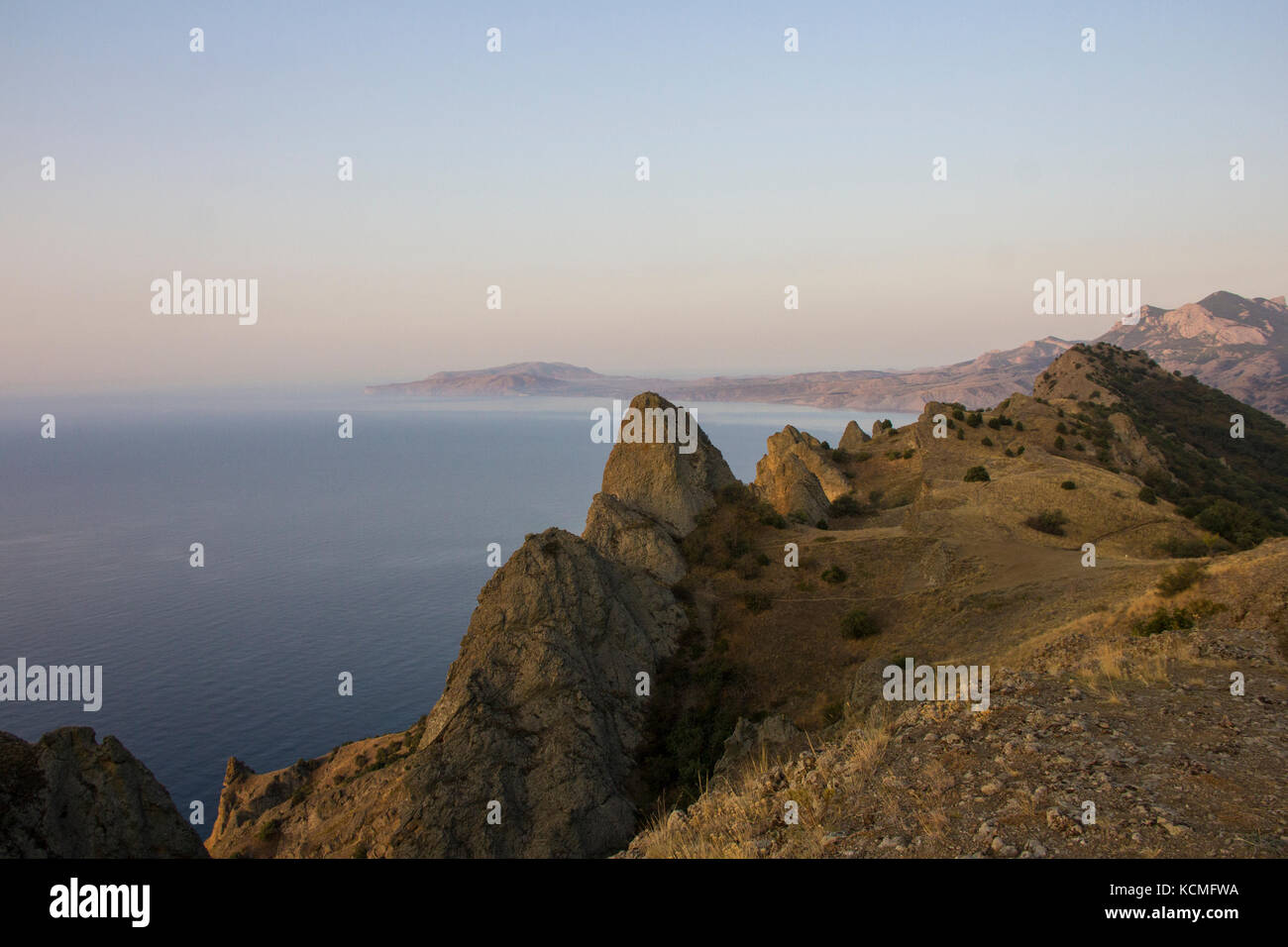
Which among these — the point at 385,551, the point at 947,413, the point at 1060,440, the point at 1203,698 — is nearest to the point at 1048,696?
the point at 1203,698

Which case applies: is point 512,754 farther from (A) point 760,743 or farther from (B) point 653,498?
(B) point 653,498

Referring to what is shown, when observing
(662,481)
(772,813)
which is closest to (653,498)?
(662,481)

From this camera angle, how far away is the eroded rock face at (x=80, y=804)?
52.1 ft

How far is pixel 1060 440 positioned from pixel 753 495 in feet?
100

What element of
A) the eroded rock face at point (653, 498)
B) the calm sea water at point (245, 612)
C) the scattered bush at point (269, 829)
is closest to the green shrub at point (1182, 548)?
the eroded rock face at point (653, 498)

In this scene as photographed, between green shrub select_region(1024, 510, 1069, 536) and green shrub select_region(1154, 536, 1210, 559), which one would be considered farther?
green shrub select_region(1024, 510, 1069, 536)

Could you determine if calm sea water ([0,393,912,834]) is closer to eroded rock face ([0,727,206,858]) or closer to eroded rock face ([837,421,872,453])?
eroded rock face ([0,727,206,858])

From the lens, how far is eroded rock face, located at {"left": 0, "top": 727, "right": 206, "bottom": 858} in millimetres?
15883

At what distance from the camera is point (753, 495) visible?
4312 centimetres

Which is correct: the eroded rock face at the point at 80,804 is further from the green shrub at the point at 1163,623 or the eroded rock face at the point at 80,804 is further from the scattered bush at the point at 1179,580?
the scattered bush at the point at 1179,580

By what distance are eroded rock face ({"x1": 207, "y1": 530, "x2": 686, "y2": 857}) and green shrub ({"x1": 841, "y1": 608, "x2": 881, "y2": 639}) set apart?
7.59 meters

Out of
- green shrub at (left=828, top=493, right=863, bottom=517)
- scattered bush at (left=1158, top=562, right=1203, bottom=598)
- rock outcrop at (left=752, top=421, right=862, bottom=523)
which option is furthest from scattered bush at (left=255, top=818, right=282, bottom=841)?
green shrub at (left=828, top=493, right=863, bottom=517)

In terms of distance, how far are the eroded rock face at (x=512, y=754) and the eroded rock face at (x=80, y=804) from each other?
19.5 ft
